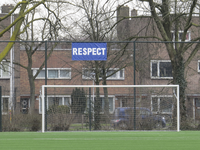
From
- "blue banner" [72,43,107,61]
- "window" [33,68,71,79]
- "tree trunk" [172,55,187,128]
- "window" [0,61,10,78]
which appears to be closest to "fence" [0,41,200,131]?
"window" [33,68,71,79]

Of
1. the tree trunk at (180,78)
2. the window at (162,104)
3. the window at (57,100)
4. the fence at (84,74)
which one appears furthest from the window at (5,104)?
the tree trunk at (180,78)

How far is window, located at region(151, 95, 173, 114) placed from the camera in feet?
37.5

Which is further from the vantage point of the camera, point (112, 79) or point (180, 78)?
point (112, 79)

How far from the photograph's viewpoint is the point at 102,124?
11.3 meters

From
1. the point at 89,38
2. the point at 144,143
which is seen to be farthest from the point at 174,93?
the point at 89,38

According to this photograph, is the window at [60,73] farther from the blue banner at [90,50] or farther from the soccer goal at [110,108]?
the soccer goal at [110,108]

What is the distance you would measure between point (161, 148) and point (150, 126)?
14.9 ft

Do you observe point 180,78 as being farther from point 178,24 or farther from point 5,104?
point 5,104

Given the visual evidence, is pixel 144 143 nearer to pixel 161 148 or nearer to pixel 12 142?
pixel 161 148

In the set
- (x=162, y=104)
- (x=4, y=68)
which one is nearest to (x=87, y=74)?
(x=162, y=104)

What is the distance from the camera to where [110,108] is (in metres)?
11.5

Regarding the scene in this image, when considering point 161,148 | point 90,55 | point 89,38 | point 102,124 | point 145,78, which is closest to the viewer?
point 161,148

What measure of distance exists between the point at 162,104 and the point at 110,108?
5.72ft

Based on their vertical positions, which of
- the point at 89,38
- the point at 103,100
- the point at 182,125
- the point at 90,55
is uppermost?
the point at 89,38
